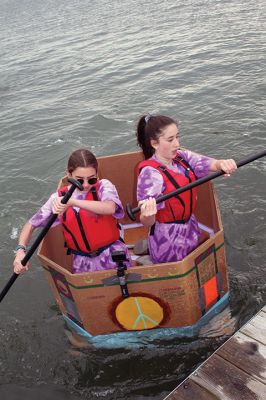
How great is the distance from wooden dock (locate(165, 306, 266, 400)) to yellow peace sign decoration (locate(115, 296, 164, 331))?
0.62 meters

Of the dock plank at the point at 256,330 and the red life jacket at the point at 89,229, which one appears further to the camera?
the red life jacket at the point at 89,229

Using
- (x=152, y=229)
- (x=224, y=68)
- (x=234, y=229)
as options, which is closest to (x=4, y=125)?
(x=224, y=68)

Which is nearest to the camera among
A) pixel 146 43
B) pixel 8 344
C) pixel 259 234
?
pixel 8 344

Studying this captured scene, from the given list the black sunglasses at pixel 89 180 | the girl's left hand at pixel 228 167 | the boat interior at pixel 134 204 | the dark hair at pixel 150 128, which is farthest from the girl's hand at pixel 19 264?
the girl's left hand at pixel 228 167

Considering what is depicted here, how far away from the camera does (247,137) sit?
26.3 feet

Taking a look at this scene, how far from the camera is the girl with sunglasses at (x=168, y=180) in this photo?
3666 millimetres

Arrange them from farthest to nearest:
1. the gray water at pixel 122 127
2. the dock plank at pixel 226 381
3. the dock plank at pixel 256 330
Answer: the gray water at pixel 122 127 → the dock plank at pixel 256 330 → the dock plank at pixel 226 381

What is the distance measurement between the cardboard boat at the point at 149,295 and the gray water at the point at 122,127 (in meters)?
0.39

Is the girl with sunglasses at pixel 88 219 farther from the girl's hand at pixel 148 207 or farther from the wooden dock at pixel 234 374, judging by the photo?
the wooden dock at pixel 234 374

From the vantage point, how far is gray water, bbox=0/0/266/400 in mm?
4254

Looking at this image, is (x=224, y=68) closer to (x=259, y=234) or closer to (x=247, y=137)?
(x=247, y=137)

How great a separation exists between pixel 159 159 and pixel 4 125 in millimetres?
7975

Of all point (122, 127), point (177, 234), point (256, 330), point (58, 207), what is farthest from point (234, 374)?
point (122, 127)

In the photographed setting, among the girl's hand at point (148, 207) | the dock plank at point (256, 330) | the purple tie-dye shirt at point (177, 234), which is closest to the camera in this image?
the girl's hand at point (148, 207)
